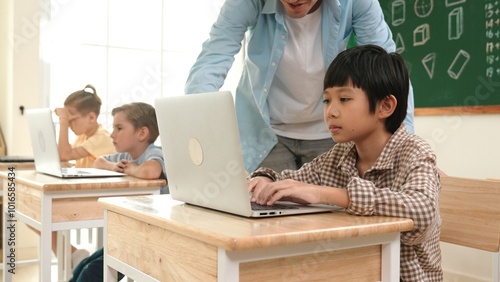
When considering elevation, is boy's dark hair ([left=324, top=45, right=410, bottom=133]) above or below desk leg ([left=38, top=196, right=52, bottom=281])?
above

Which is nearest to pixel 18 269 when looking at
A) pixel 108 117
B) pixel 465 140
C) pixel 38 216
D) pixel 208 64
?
pixel 108 117

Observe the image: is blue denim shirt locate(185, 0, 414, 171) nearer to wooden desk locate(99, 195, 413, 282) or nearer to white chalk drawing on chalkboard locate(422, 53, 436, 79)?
wooden desk locate(99, 195, 413, 282)

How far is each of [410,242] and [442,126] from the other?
73.5 inches

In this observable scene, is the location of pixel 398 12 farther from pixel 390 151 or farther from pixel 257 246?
pixel 257 246

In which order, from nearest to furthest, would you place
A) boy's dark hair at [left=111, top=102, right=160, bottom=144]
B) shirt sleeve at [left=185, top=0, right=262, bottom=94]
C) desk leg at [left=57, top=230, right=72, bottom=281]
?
shirt sleeve at [left=185, top=0, right=262, bottom=94] < boy's dark hair at [left=111, top=102, right=160, bottom=144] < desk leg at [left=57, top=230, right=72, bottom=281]

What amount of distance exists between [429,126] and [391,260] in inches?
79.6

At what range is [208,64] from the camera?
163cm

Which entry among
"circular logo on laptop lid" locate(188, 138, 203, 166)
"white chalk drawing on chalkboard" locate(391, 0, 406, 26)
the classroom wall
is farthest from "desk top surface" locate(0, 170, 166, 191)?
"white chalk drawing on chalkboard" locate(391, 0, 406, 26)

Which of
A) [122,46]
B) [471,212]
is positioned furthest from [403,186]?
[122,46]

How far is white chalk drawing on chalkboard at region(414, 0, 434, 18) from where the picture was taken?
2908 mm

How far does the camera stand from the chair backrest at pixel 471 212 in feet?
4.84

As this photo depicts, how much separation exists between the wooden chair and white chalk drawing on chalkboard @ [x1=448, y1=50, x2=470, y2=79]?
1280 mm

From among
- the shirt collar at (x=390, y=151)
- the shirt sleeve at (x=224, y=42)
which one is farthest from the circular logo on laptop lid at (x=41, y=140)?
the shirt collar at (x=390, y=151)

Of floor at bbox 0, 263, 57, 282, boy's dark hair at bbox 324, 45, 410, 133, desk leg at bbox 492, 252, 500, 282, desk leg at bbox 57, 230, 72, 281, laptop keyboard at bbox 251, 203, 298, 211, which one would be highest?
boy's dark hair at bbox 324, 45, 410, 133
